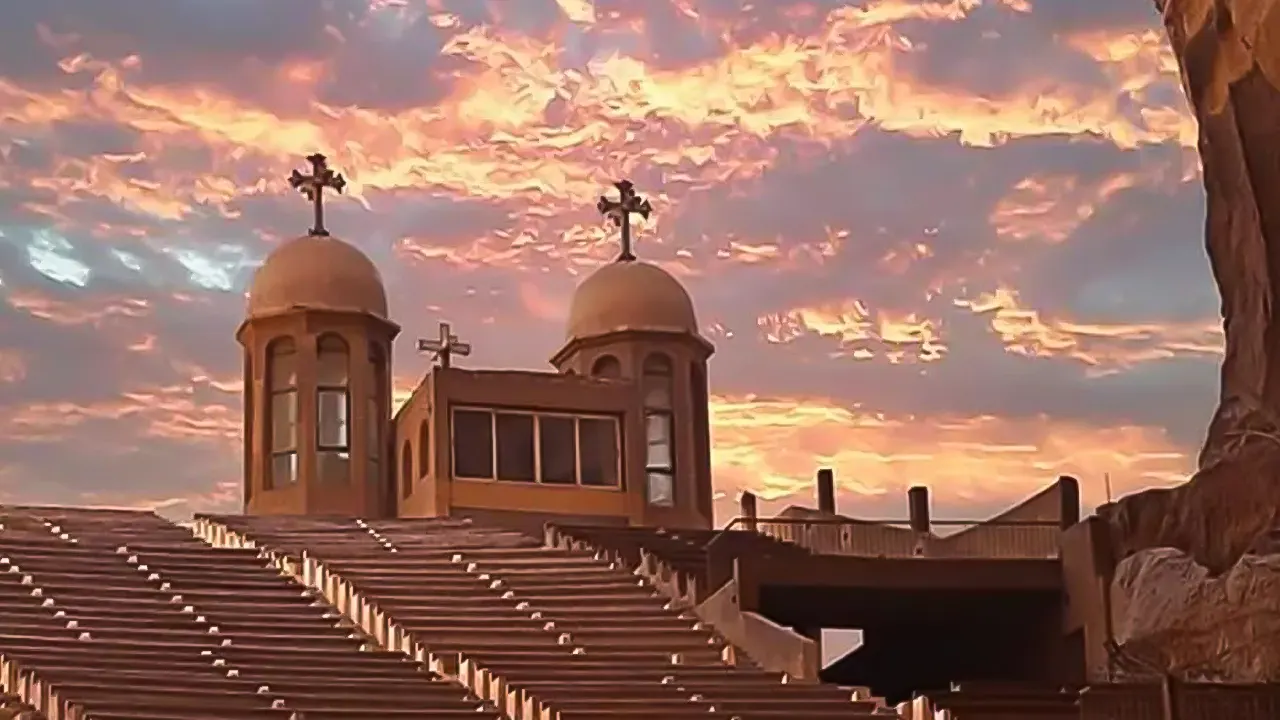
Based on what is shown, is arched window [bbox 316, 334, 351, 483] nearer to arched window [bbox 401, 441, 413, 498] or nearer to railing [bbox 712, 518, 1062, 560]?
arched window [bbox 401, 441, 413, 498]

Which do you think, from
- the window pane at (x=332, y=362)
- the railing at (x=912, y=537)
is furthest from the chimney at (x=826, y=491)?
the window pane at (x=332, y=362)

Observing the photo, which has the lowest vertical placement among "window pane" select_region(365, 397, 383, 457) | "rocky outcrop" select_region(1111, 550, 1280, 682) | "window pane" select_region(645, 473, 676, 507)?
"rocky outcrop" select_region(1111, 550, 1280, 682)

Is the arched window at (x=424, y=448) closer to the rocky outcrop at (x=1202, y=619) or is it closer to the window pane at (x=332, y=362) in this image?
the window pane at (x=332, y=362)

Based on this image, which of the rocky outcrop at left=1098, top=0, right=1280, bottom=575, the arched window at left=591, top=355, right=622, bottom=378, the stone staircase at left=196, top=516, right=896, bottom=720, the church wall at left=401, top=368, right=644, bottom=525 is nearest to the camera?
the stone staircase at left=196, top=516, right=896, bottom=720

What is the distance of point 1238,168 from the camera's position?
802 inches

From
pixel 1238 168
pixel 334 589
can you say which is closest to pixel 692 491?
pixel 334 589

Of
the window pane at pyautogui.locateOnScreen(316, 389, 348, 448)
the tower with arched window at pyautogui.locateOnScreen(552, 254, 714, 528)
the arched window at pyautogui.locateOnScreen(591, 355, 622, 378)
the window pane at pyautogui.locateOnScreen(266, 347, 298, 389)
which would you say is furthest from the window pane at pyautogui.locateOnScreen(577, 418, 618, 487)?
the window pane at pyautogui.locateOnScreen(266, 347, 298, 389)

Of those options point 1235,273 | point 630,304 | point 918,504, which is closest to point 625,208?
point 630,304

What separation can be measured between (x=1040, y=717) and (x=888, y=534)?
35.2 feet

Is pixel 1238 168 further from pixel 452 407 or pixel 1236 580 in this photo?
pixel 452 407

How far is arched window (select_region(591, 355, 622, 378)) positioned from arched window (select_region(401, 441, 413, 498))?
3.51 meters

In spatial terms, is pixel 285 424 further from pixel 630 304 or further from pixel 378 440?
pixel 630 304

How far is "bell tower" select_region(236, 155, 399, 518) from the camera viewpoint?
31.8 meters

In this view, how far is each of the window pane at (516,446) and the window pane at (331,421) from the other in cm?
297
